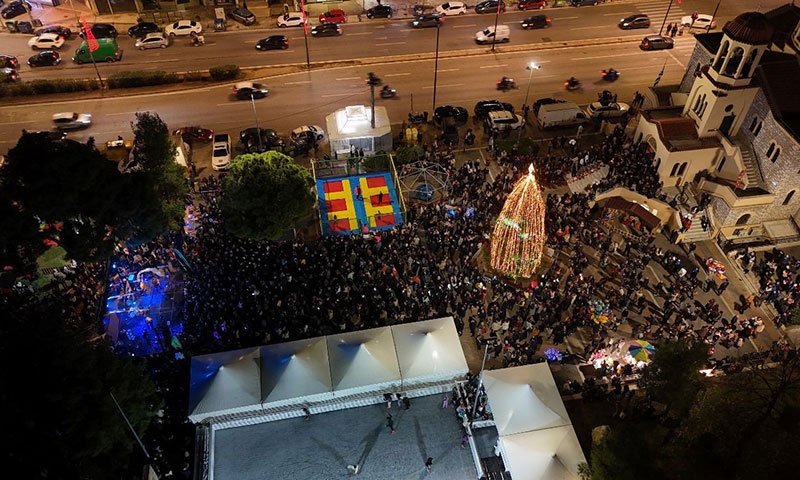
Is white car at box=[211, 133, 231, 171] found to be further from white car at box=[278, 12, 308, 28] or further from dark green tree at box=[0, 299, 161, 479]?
white car at box=[278, 12, 308, 28]

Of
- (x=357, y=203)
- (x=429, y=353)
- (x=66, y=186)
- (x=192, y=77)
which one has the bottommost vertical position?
(x=429, y=353)

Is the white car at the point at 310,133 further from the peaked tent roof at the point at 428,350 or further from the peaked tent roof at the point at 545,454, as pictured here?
the peaked tent roof at the point at 545,454

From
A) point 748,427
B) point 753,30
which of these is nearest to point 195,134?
point 753,30

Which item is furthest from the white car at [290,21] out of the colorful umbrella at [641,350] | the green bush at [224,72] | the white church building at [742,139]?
the colorful umbrella at [641,350]

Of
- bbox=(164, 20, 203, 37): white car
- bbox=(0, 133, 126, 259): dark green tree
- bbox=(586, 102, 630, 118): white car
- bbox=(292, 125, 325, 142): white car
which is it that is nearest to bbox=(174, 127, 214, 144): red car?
bbox=(292, 125, 325, 142): white car

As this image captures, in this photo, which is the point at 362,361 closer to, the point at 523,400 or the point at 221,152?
→ the point at 523,400
